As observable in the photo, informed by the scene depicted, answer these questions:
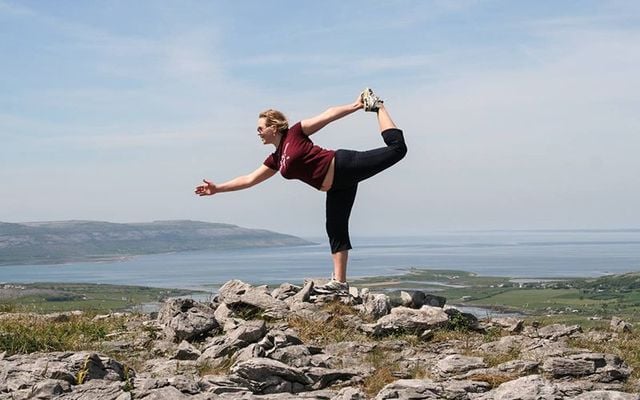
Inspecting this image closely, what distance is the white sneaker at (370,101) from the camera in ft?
37.1

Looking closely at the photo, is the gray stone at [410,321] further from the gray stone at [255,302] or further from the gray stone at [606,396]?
the gray stone at [606,396]

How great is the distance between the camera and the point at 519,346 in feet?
31.0

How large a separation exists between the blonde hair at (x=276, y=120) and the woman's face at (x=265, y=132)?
0.06m

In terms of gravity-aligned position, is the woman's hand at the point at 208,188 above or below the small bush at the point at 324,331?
above

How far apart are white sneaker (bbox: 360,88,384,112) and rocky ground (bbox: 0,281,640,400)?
325 cm

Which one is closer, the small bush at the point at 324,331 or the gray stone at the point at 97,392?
the gray stone at the point at 97,392

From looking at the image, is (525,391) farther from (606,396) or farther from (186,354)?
(186,354)

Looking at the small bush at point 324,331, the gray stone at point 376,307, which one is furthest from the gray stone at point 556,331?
the small bush at point 324,331

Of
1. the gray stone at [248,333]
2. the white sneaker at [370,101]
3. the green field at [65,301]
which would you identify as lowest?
the green field at [65,301]

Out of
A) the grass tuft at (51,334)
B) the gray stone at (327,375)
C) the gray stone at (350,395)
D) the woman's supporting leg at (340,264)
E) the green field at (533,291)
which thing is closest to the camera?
the gray stone at (350,395)

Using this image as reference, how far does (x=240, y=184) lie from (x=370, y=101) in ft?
9.09

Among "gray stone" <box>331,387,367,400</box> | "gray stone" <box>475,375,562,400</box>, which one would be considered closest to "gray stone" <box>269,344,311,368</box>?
"gray stone" <box>331,387,367,400</box>

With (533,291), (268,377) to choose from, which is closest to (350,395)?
(268,377)

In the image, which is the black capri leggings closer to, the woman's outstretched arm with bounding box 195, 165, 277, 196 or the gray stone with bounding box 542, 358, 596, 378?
the woman's outstretched arm with bounding box 195, 165, 277, 196
